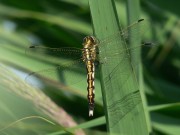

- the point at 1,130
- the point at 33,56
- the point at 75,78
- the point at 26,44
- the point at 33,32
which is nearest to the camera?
the point at 1,130

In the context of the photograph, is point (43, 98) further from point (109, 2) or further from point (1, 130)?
point (109, 2)

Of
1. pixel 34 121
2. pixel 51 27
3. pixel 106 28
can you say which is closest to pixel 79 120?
pixel 51 27

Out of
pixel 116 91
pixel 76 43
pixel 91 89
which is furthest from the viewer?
pixel 76 43

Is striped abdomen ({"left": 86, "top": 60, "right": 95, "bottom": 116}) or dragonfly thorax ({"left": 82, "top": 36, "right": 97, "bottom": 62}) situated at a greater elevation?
dragonfly thorax ({"left": 82, "top": 36, "right": 97, "bottom": 62})

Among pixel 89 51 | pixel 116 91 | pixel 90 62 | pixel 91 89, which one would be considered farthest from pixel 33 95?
pixel 89 51

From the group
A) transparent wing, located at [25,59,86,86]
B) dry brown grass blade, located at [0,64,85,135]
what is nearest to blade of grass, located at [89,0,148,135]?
dry brown grass blade, located at [0,64,85,135]

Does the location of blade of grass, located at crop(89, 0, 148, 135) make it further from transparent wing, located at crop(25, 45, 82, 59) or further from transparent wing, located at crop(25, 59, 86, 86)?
transparent wing, located at crop(25, 45, 82, 59)

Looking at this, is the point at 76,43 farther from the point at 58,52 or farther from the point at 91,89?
the point at 91,89

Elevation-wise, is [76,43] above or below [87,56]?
above
